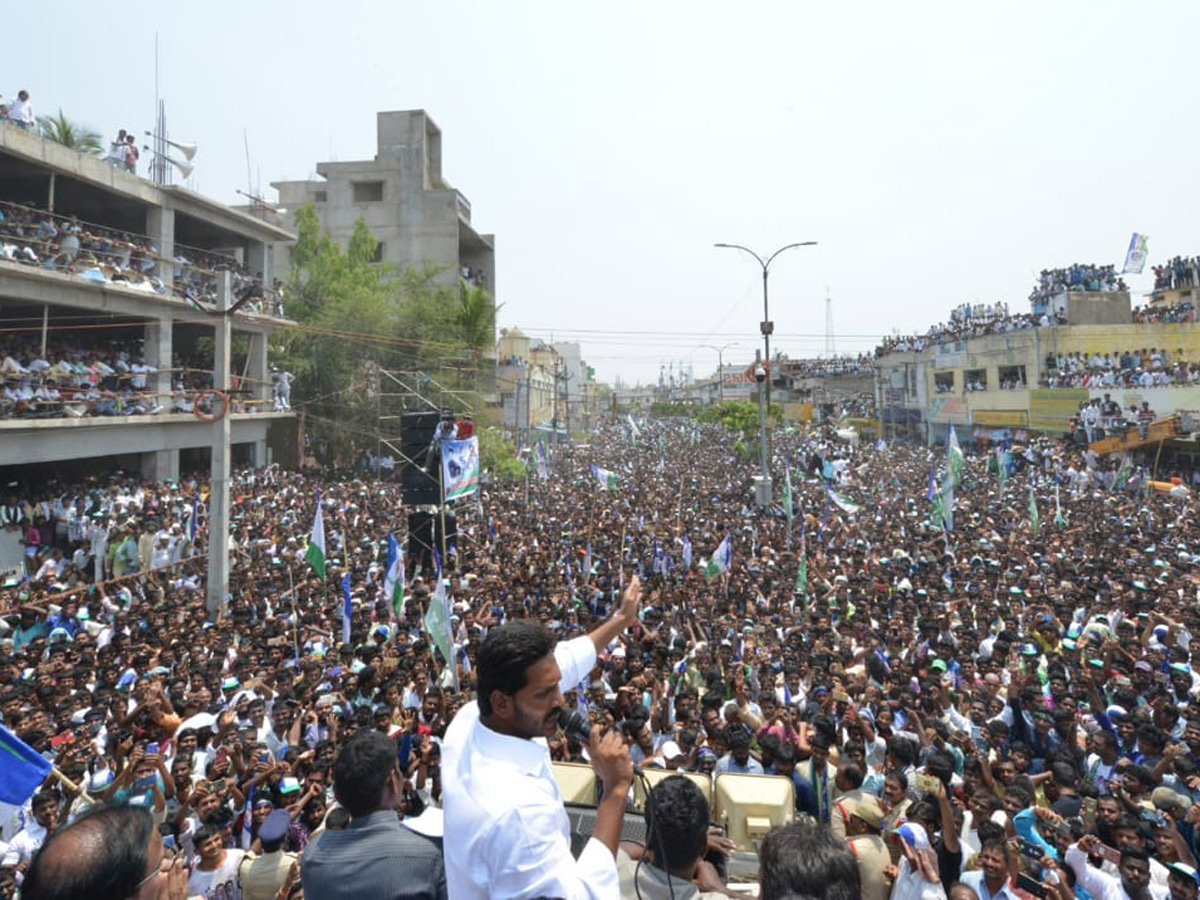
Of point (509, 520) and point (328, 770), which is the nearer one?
point (328, 770)

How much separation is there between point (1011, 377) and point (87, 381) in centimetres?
3743

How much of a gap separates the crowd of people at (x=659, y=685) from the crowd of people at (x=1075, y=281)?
87.8 feet

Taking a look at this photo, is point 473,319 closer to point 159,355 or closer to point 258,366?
point 258,366

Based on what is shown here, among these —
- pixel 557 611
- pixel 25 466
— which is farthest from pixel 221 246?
pixel 557 611


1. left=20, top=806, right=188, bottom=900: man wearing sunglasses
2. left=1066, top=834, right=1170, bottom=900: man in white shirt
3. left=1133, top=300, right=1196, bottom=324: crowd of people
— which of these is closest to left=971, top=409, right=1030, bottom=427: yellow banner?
left=1133, top=300, right=1196, bottom=324: crowd of people

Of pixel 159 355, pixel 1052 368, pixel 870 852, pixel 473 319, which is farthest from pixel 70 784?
pixel 1052 368

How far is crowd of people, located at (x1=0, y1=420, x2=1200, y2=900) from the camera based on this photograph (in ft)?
12.0

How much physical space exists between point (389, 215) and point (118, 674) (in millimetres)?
35387

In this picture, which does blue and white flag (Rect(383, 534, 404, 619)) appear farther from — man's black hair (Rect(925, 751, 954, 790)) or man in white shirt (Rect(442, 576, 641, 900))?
man in white shirt (Rect(442, 576, 641, 900))

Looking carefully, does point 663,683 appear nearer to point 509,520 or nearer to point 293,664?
point 293,664

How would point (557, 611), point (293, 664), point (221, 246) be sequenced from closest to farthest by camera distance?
point (293, 664) → point (557, 611) → point (221, 246)

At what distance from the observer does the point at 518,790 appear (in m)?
1.69

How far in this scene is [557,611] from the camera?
37.6ft

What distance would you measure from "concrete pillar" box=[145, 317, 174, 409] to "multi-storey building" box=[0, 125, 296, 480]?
33 millimetres
